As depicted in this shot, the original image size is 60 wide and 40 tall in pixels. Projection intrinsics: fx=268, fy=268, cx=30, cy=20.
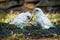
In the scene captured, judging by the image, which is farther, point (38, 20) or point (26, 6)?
point (26, 6)

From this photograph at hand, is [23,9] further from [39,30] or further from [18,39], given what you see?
[18,39]

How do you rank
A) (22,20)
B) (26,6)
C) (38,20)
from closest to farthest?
(38,20) < (22,20) < (26,6)

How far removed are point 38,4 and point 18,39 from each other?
30.5 feet

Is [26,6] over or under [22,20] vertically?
under

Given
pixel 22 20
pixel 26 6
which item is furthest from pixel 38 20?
pixel 26 6

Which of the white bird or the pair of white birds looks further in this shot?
the white bird

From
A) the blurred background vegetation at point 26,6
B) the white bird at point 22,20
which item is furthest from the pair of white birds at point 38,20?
the blurred background vegetation at point 26,6

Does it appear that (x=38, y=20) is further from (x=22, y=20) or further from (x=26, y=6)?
(x=26, y=6)

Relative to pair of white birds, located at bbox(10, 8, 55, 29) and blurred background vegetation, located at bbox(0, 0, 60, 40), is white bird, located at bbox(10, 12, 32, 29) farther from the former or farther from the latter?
blurred background vegetation, located at bbox(0, 0, 60, 40)

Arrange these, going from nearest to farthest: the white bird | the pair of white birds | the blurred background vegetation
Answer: the pair of white birds → the white bird → the blurred background vegetation

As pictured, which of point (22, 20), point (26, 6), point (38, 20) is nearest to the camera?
point (38, 20)

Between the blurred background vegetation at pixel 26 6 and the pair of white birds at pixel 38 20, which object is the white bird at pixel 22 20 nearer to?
the pair of white birds at pixel 38 20

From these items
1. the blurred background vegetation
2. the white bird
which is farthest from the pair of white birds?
the blurred background vegetation

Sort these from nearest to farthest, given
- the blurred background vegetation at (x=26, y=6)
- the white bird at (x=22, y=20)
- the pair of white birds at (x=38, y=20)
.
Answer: the pair of white birds at (x=38, y=20) < the white bird at (x=22, y=20) < the blurred background vegetation at (x=26, y=6)
